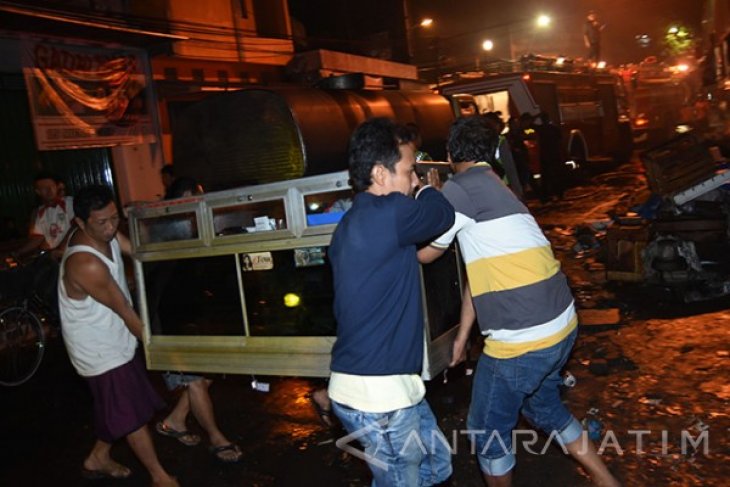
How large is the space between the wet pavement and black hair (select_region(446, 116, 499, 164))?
193cm

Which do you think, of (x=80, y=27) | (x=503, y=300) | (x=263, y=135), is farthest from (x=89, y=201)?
(x=80, y=27)

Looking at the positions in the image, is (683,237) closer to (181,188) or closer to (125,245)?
(181,188)

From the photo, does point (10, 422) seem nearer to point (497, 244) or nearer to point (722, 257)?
point (497, 244)

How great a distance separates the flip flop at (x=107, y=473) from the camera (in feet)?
12.8

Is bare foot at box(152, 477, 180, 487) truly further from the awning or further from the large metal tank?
the awning

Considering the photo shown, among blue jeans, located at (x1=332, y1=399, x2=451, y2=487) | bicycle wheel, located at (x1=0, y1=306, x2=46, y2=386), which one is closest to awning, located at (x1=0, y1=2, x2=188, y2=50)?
bicycle wheel, located at (x1=0, y1=306, x2=46, y2=386)

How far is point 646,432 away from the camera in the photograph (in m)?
3.70

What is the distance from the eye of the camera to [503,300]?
253 centimetres

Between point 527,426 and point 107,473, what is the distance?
289 centimetres

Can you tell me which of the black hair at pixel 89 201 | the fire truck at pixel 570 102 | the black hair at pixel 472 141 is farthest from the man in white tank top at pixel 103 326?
the fire truck at pixel 570 102

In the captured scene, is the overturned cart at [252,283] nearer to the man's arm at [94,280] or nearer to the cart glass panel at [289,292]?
the cart glass panel at [289,292]

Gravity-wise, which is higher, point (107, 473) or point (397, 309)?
point (397, 309)

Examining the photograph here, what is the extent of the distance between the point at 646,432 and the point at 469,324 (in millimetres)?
1708

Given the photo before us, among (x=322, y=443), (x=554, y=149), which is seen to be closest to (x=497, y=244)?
(x=322, y=443)
